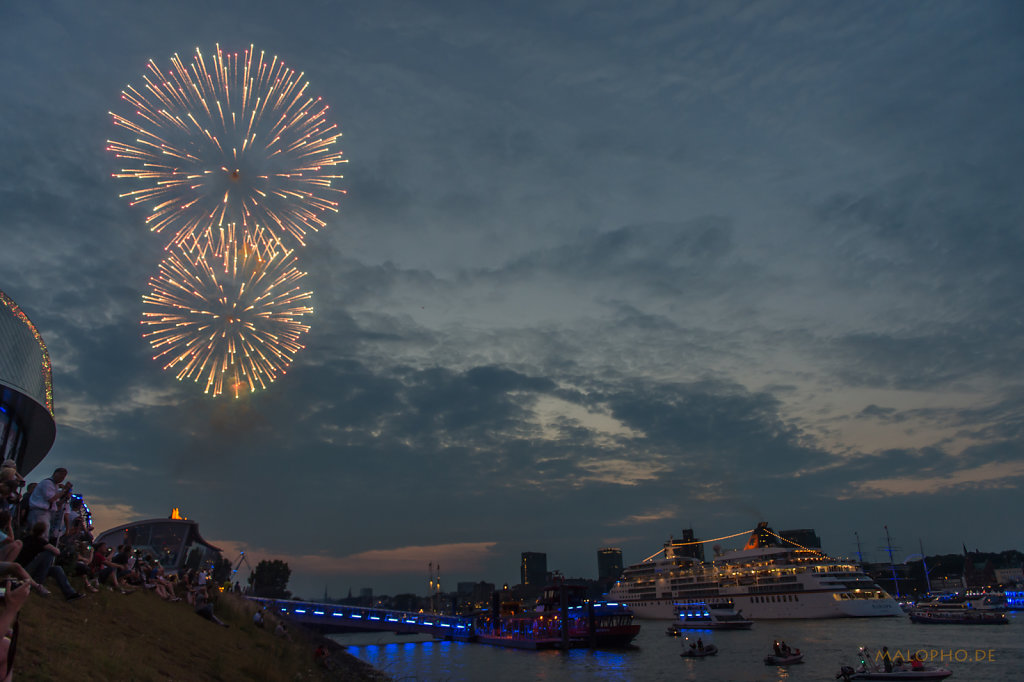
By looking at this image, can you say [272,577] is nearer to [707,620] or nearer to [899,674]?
[707,620]

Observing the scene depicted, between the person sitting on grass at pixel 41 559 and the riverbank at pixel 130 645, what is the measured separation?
347 millimetres

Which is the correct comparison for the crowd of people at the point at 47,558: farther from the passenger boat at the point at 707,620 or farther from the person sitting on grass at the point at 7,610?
the passenger boat at the point at 707,620

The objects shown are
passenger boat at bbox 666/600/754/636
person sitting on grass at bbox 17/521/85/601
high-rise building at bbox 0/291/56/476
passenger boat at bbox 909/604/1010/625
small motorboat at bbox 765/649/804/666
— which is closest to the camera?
person sitting on grass at bbox 17/521/85/601

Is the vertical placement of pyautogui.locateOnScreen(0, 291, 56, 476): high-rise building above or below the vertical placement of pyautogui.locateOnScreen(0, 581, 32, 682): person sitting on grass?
above

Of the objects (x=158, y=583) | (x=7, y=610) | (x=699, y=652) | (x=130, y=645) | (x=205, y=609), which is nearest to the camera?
(x=7, y=610)

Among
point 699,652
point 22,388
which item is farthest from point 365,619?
point 22,388

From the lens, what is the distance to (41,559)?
1358 cm

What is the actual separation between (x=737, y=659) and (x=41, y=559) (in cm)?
5806

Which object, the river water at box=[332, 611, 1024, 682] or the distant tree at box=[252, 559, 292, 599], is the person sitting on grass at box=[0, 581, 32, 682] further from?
the distant tree at box=[252, 559, 292, 599]

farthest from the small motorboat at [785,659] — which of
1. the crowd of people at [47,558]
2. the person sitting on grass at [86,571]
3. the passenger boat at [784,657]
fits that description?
the person sitting on grass at [86,571]

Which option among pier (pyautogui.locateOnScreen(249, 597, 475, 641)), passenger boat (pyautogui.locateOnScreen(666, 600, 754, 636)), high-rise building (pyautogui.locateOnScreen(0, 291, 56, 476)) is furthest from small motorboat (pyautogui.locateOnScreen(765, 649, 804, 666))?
high-rise building (pyautogui.locateOnScreen(0, 291, 56, 476))

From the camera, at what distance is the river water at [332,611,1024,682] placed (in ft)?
151

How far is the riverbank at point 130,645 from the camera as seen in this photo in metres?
11.6

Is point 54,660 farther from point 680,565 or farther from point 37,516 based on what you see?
point 680,565
